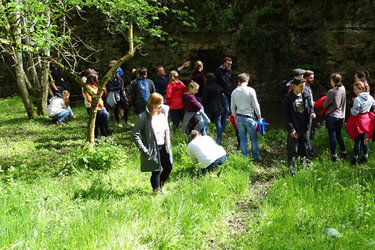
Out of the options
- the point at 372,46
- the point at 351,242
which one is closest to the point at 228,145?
the point at 351,242

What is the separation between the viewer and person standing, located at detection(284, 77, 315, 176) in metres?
5.43

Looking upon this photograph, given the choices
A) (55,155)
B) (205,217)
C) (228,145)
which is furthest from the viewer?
(228,145)

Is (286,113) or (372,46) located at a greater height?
(372,46)

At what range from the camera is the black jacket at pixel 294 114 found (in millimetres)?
5492

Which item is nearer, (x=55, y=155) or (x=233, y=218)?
(x=233, y=218)

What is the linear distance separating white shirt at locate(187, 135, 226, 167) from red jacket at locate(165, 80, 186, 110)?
288 cm

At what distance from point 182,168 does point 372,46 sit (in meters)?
10.7

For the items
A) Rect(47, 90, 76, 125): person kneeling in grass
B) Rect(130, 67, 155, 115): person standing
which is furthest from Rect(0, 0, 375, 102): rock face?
Rect(130, 67, 155, 115): person standing

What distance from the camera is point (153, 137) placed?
14.9 ft

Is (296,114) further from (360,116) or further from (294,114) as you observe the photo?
(360,116)

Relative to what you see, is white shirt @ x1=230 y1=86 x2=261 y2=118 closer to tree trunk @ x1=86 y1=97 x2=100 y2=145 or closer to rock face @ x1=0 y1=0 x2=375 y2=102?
tree trunk @ x1=86 y1=97 x2=100 y2=145

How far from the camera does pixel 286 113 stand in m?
5.59

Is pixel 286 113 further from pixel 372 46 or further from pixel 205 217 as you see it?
pixel 372 46

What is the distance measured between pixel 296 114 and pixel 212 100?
2.29 meters
